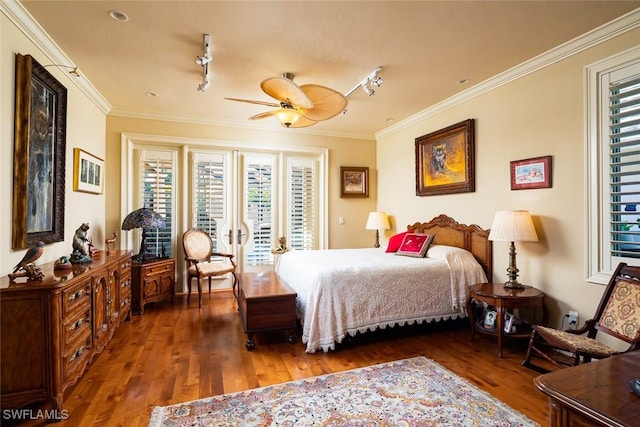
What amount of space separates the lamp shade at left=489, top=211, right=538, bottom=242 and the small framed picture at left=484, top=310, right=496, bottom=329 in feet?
2.46

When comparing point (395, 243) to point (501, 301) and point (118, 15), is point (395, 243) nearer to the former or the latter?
point (501, 301)

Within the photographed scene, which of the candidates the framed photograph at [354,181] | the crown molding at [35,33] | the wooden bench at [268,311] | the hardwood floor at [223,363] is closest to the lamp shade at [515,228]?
the hardwood floor at [223,363]

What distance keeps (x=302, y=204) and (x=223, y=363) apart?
3.17 meters

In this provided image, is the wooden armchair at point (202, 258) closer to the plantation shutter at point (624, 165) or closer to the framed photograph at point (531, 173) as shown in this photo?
the framed photograph at point (531, 173)

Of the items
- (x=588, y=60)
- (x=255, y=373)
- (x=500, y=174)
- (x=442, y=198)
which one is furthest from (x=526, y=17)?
(x=255, y=373)

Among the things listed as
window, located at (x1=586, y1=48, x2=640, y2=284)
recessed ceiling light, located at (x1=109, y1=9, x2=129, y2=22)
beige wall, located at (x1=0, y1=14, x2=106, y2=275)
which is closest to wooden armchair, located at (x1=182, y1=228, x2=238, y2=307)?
beige wall, located at (x1=0, y1=14, x2=106, y2=275)

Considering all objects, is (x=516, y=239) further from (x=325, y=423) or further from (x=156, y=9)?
(x=156, y=9)

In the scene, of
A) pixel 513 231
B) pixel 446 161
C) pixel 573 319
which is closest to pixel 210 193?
pixel 446 161

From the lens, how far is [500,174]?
335 centimetres

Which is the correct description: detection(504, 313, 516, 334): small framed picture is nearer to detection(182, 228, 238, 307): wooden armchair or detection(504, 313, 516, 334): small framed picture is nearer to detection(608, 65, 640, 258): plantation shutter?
detection(608, 65, 640, 258): plantation shutter

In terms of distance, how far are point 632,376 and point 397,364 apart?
171 cm

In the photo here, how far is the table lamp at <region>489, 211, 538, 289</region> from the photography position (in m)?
2.76

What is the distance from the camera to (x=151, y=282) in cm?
393

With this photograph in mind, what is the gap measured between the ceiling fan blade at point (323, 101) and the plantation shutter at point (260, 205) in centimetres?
212
